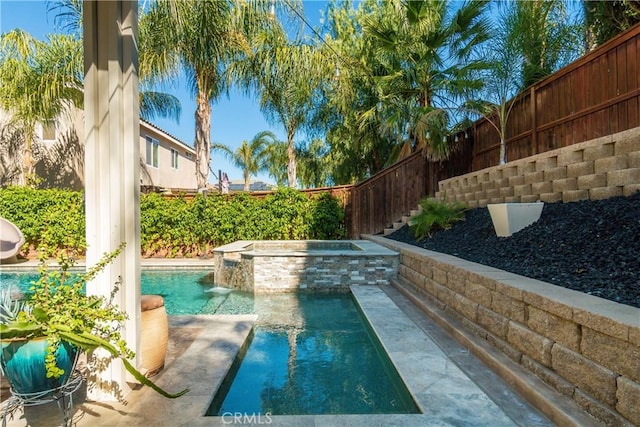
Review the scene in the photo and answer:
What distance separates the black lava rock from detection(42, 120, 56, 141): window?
43.3 ft

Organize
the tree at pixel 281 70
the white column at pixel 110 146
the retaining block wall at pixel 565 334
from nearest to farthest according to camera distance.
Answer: the retaining block wall at pixel 565 334 → the white column at pixel 110 146 → the tree at pixel 281 70

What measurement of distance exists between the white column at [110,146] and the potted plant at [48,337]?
1.22ft

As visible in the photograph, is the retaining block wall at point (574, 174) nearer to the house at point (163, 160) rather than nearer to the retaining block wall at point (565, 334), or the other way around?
the retaining block wall at point (565, 334)

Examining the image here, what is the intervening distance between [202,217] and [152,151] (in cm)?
621

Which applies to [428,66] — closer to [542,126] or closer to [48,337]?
[542,126]

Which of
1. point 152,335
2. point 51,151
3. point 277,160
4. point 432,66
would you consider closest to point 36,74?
point 51,151

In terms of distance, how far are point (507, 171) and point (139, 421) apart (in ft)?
20.6

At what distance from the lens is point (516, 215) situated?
4840 mm

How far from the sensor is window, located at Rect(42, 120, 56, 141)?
11.8m

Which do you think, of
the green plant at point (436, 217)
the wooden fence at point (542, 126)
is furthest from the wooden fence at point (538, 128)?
the green plant at point (436, 217)

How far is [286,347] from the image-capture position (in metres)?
3.90

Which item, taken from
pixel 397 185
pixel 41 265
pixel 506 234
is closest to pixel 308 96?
pixel 397 185

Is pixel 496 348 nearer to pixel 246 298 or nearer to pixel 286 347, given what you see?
pixel 286 347

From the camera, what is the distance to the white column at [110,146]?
235 cm
